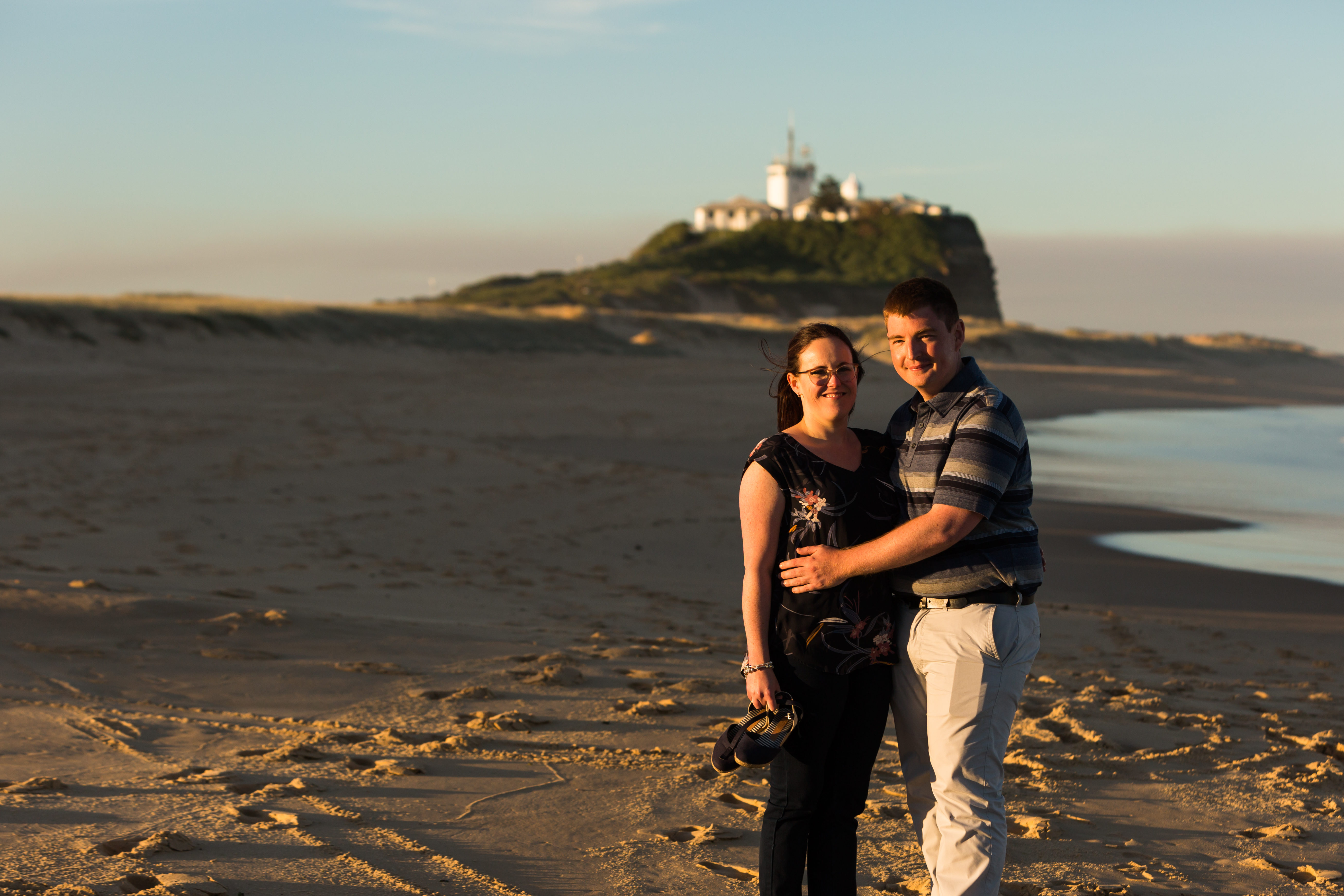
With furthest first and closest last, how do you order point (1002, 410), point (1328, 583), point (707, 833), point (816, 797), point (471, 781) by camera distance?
1. point (1328, 583)
2. point (471, 781)
3. point (707, 833)
4. point (816, 797)
5. point (1002, 410)

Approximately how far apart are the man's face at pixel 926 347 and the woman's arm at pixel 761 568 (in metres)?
0.44

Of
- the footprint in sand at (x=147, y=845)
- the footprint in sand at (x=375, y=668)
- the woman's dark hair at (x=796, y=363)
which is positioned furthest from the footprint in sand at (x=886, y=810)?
the footprint in sand at (x=375, y=668)

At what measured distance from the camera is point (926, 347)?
273 centimetres

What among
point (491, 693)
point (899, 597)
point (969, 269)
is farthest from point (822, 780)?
point (969, 269)

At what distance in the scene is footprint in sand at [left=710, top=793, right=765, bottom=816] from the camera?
3914 millimetres

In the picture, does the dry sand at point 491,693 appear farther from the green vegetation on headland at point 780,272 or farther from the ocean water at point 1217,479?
the green vegetation on headland at point 780,272

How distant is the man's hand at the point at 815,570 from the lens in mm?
2668

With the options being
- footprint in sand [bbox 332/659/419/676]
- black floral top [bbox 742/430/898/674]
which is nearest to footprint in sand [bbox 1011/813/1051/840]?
black floral top [bbox 742/430/898/674]

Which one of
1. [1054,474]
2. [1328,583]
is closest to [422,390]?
[1054,474]

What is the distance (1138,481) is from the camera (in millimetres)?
14352

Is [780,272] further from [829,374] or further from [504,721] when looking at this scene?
[829,374]

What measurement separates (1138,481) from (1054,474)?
3.57ft

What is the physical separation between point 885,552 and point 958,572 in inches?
7.7

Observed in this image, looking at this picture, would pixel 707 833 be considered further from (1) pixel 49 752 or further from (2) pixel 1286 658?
(2) pixel 1286 658
